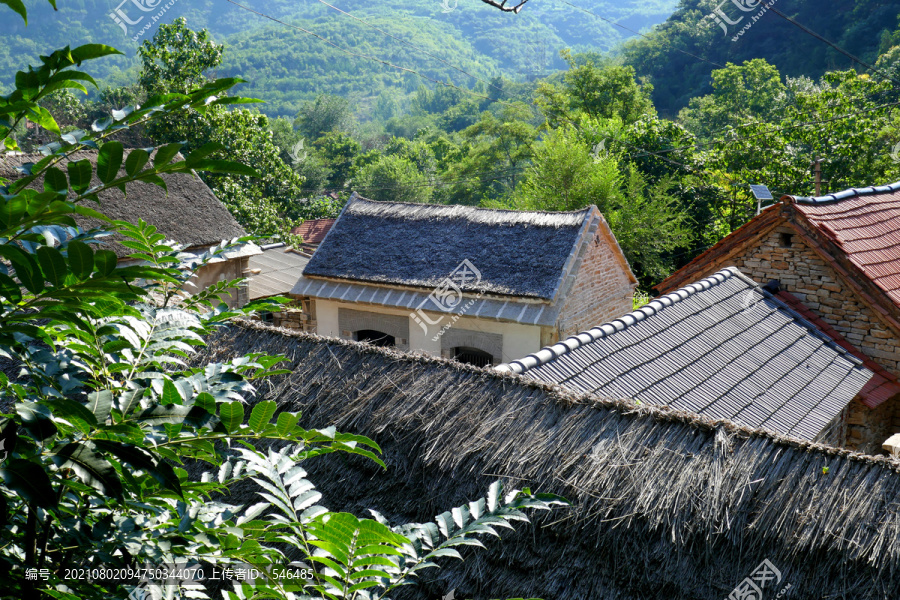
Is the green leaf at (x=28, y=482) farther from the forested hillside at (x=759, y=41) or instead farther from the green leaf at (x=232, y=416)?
the forested hillside at (x=759, y=41)

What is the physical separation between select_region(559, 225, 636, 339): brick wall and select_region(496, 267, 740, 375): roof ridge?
2.77 meters

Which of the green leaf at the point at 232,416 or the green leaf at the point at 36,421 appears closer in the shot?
the green leaf at the point at 36,421

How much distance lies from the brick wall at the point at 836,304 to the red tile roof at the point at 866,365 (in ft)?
0.29

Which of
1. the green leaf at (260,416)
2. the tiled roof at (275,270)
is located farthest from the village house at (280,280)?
the green leaf at (260,416)

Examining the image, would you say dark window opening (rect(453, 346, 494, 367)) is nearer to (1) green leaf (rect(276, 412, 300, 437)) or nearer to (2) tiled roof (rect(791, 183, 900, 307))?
(2) tiled roof (rect(791, 183, 900, 307))

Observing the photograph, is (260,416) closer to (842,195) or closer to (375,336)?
(842,195)

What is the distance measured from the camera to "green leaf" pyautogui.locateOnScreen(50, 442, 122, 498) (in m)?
1.24

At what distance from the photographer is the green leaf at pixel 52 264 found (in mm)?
1239

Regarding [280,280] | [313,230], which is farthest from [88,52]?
[313,230]

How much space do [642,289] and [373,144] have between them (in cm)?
5453

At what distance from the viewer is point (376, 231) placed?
13203 mm

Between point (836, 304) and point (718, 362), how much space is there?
2930mm

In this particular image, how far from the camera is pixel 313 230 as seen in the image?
3275cm

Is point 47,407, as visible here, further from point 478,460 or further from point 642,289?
point 642,289
